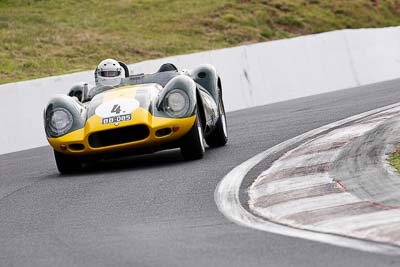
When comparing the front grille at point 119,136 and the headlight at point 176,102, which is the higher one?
the headlight at point 176,102

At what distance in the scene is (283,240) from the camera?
6.77 metres

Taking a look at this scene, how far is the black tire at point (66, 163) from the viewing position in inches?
480

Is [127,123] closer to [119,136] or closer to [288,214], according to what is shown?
[119,136]

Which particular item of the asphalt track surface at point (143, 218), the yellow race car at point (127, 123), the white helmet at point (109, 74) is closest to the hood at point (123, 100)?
the yellow race car at point (127, 123)

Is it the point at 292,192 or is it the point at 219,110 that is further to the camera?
the point at 219,110

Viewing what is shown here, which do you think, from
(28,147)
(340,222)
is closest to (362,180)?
(340,222)

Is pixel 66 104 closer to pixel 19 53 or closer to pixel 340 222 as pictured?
pixel 340 222

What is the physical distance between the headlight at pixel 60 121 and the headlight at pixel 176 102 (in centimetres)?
103

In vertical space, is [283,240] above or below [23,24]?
below

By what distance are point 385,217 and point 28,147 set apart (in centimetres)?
1126

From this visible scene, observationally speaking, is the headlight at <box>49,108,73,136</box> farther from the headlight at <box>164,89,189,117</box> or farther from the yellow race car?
the headlight at <box>164,89,189,117</box>

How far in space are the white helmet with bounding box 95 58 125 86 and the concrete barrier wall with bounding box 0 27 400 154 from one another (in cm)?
464

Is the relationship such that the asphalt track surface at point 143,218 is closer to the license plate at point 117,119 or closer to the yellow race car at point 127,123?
the yellow race car at point 127,123

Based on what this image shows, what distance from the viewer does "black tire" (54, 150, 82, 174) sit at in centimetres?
1219
